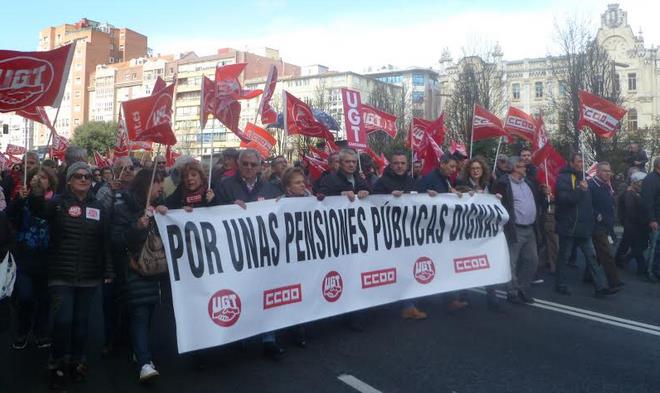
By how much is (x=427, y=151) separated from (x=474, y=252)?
3222 millimetres

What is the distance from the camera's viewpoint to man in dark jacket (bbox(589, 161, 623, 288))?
8.23m

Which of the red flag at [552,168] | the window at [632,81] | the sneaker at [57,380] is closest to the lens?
the sneaker at [57,380]

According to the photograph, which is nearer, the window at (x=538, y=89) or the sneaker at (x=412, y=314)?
the sneaker at (x=412, y=314)

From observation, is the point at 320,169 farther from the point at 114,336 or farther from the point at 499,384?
the point at 499,384

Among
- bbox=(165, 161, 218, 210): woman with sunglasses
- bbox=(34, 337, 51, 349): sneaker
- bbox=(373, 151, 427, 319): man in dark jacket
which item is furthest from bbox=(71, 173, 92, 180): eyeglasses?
bbox=(373, 151, 427, 319): man in dark jacket

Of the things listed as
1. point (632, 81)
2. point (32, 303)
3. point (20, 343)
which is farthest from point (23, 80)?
point (632, 81)

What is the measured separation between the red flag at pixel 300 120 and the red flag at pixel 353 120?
2.89 feet

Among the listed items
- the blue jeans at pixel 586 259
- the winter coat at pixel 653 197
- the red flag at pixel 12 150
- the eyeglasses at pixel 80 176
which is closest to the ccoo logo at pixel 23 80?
the eyeglasses at pixel 80 176

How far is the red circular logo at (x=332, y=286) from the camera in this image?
5.71m

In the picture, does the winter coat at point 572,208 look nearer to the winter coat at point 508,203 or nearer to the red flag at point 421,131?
the winter coat at point 508,203

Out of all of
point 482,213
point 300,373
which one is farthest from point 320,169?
point 300,373

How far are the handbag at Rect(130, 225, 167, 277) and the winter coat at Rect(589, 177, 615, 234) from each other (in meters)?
6.33

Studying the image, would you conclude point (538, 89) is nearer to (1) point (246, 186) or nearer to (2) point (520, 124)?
(2) point (520, 124)

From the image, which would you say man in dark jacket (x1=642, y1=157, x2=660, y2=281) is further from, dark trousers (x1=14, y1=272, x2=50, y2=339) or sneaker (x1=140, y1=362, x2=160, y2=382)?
dark trousers (x1=14, y1=272, x2=50, y2=339)
